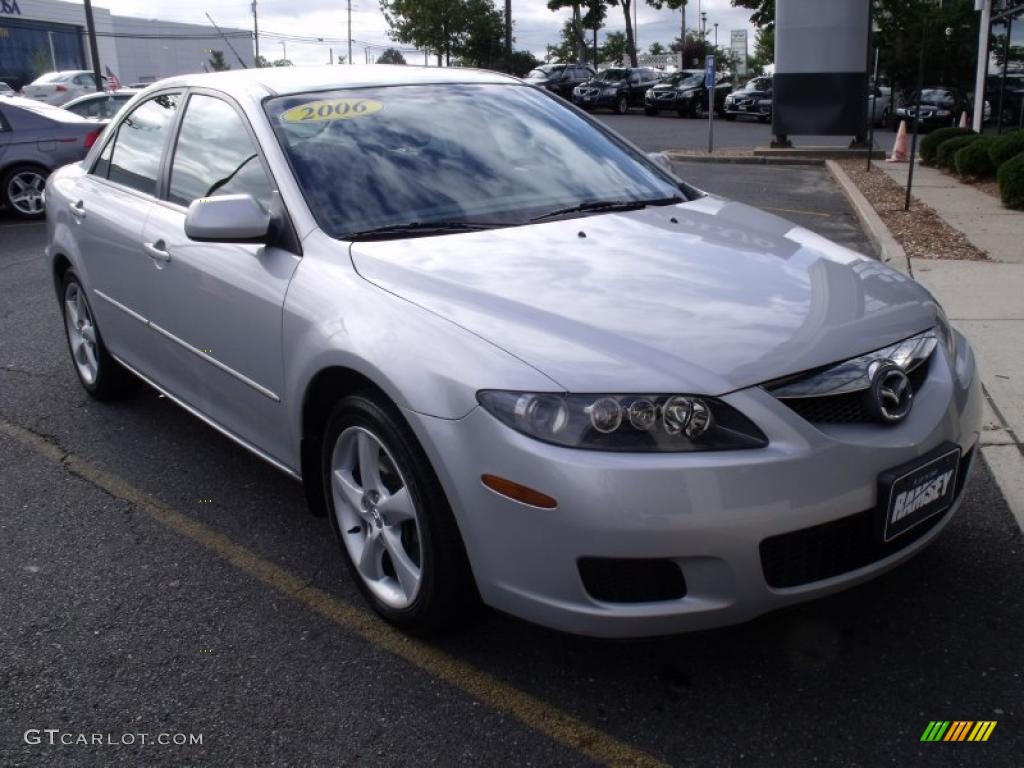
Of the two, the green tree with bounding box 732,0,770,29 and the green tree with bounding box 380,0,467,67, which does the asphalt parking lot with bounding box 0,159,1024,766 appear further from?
the green tree with bounding box 380,0,467,67

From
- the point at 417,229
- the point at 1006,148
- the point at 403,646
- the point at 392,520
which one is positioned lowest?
the point at 403,646

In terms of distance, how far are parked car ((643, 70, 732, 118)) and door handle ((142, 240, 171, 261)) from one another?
107ft

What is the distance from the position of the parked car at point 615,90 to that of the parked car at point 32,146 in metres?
26.0

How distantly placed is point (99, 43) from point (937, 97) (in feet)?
227

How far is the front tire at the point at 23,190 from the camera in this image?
12500 millimetres

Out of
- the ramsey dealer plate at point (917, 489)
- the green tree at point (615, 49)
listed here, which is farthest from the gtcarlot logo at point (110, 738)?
the green tree at point (615, 49)

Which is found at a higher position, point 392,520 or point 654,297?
point 654,297

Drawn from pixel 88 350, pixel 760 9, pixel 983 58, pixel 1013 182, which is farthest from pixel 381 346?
pixel 760 9

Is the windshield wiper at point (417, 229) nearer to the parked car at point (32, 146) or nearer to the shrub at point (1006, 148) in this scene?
the parked car at point (32, 146)

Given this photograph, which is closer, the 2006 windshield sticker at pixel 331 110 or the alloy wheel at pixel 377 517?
the alloy wheel at pixel 377 517

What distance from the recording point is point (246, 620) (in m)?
3.37

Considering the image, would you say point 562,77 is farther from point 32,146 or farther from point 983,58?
point 32,146

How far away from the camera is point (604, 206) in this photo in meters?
3.88

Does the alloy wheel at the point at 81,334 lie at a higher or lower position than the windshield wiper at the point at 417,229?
lower
